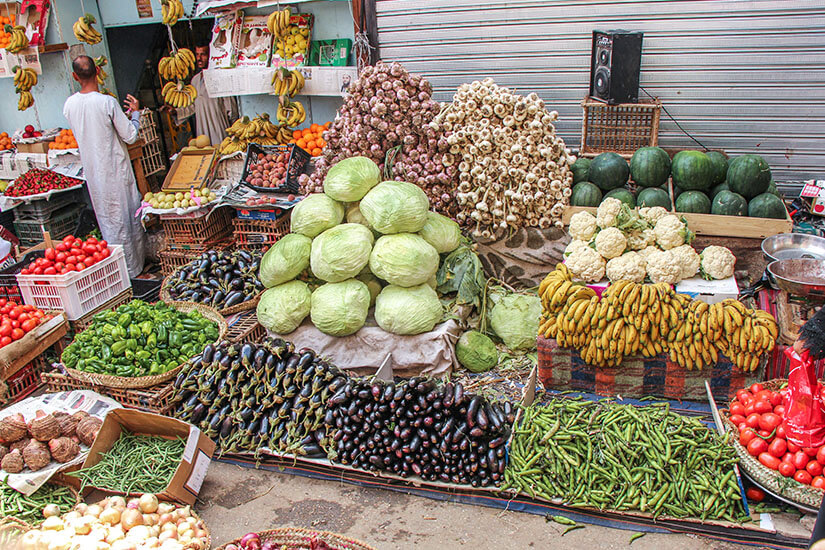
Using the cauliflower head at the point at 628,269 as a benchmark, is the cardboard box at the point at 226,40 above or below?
above

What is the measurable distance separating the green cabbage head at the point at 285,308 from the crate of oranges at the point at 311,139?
9.30ft

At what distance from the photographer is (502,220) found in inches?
219

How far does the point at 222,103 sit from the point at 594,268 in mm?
6594

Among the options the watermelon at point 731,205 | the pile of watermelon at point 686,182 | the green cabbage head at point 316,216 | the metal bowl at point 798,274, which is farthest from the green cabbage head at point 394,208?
the metal bowl at point 798,274

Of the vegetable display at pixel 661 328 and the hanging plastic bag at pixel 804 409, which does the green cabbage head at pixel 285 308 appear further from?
the hanging plastic bag at pixel 804 409

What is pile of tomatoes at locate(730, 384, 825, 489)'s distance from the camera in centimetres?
331

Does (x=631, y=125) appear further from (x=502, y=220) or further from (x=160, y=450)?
(x=160, y=450)

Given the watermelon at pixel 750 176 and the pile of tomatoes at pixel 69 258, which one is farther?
the pile of tomatoes at pixel 69 258

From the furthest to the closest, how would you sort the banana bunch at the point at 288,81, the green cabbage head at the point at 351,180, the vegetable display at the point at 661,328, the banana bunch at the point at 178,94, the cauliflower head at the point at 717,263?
1. the banana bunch at the point at 178,94
2. the banana bunch at the point at 288,81
3. the green cabbage head at the point at 351,180
4. the cauliflower head at the point at 717,263
5. the vegetable display at the point at 661,328

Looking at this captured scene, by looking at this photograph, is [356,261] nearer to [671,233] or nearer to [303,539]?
[303,539]

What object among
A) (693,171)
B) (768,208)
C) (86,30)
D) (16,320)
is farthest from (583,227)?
(86,30)

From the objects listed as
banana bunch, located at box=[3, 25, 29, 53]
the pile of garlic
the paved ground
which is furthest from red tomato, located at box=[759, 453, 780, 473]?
banana bunch, located at box=[3, 25, 29, 53]

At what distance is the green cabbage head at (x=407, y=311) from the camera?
15.2 feet

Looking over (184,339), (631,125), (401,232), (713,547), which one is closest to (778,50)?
(631,125)
